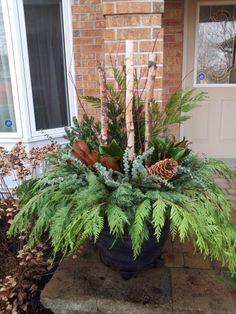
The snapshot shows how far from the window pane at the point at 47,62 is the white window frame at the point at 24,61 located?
0.08 metres

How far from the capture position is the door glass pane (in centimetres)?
365

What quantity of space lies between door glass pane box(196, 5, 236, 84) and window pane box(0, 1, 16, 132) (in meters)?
2.41

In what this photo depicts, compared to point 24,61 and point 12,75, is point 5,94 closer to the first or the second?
point 12,75

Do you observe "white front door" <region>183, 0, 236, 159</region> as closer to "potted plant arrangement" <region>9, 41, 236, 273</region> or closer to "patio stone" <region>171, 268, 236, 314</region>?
"potted plant arrangement" <region>9, 41, 236, 273</region>

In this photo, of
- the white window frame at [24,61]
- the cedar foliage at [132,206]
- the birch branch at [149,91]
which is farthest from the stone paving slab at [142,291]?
the white window frame at [24,61]

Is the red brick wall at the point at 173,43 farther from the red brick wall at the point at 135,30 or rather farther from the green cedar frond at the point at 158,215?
the green cedar frond at the point at 158,215

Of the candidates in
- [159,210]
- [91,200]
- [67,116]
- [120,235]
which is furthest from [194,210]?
[67,116]

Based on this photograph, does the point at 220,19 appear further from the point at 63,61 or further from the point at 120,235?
the point at 120,235

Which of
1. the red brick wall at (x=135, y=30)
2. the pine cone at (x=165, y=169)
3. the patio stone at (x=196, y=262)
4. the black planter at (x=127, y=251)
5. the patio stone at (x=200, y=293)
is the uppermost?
the red brick wall at (x=135, y=30)

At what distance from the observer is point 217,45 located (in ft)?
12.4

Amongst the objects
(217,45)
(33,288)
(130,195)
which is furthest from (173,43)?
(33,288)

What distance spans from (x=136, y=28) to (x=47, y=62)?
1.53m

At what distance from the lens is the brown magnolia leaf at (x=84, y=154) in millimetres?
1415

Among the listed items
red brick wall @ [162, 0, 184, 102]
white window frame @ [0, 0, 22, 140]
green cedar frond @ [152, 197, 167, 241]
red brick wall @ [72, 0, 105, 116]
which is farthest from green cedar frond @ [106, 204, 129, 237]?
red brick wall @ [162, 0, 184, 102]
